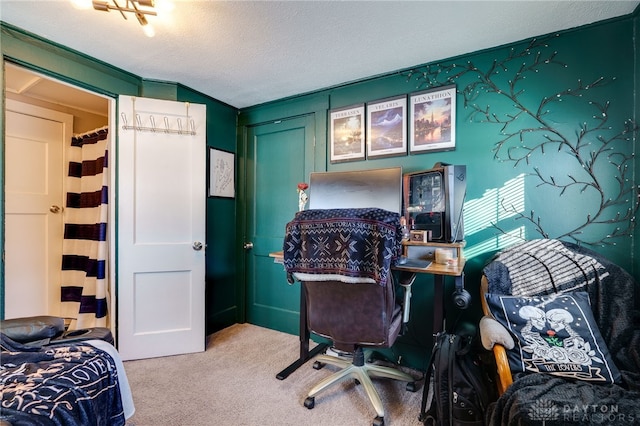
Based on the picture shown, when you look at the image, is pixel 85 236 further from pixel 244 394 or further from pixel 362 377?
pixel 362 377

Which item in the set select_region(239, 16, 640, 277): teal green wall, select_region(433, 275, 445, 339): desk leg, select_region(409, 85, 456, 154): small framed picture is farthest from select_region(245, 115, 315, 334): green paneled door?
select_region(433, 275, 445, 339): desk leg

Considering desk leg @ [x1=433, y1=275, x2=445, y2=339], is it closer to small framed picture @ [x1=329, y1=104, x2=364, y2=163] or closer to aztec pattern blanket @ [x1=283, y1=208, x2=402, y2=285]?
aztec pattern blanket @ [x1=283, y1=208, x2=402, y2=285]

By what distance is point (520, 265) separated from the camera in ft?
5.47

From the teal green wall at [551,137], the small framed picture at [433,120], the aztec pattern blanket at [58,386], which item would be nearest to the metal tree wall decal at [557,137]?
the teal green wall at [551,137]

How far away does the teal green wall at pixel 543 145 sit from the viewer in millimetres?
1668

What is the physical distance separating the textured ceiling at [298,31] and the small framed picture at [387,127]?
276mm

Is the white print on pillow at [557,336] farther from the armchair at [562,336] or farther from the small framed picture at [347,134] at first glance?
the small framed picture at [347,134]

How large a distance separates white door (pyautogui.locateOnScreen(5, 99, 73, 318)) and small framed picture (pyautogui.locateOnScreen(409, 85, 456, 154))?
3.43 meters

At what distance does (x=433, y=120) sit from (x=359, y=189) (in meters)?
0.79

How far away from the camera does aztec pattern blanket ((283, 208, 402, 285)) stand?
4.55 ft

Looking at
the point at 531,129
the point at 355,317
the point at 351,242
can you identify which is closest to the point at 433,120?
the point at 531,129

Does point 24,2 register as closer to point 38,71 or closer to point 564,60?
point 38,71

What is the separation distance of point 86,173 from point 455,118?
3470 mm

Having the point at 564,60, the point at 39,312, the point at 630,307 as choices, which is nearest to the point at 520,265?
the point at 630,307
